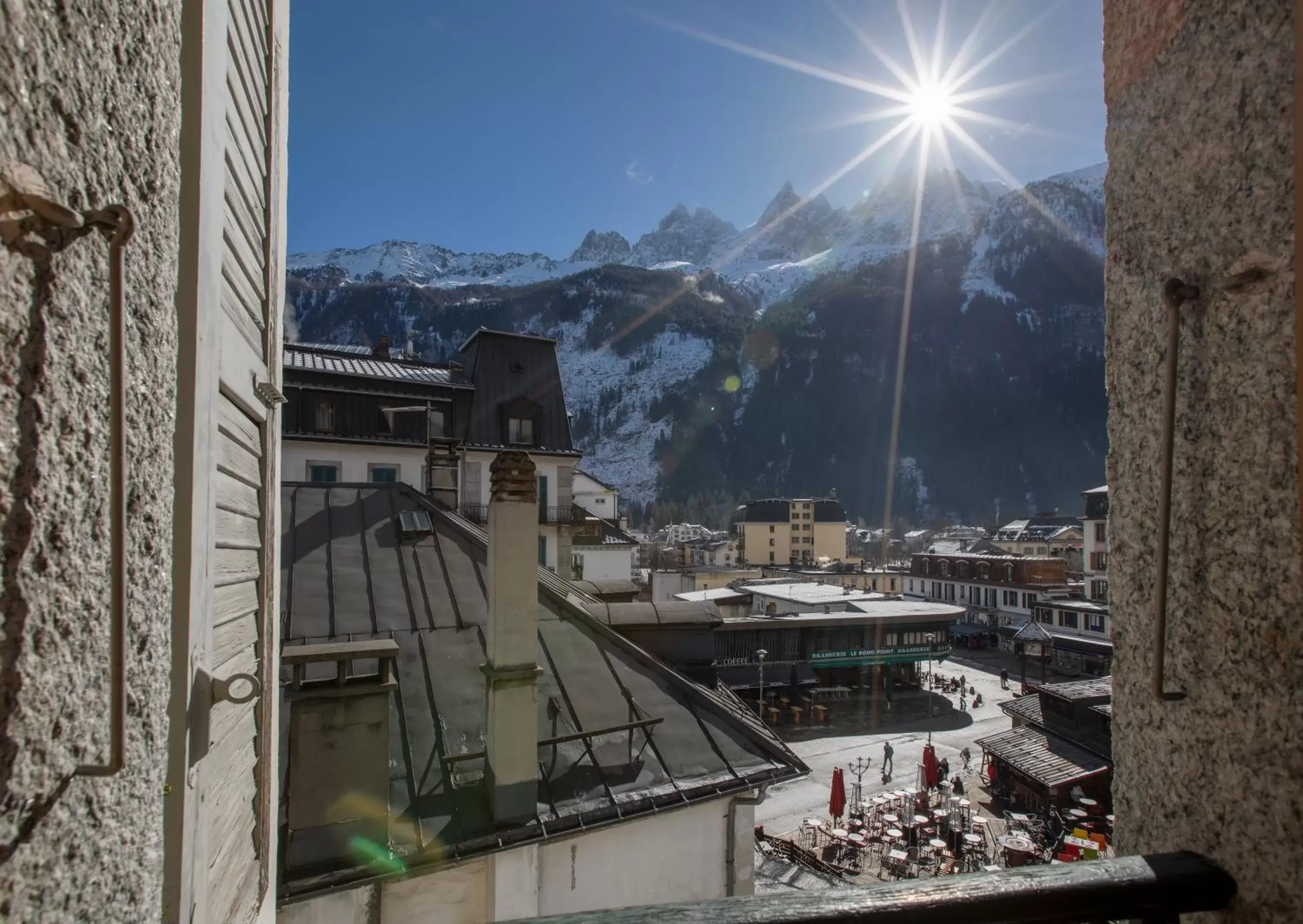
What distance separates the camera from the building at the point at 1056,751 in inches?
736

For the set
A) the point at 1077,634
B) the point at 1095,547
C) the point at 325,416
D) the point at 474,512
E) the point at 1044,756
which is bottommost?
the point at 1077,634

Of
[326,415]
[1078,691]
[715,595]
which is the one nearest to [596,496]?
[715,595]

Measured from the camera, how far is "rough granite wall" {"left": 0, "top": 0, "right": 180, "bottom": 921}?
89 cm

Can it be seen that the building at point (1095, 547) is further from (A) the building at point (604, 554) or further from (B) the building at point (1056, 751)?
(A) the building at point (604, 554)

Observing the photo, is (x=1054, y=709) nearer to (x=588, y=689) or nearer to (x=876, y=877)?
(x=876, y=877)

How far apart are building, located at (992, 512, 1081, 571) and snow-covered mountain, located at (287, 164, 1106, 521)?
69.0m

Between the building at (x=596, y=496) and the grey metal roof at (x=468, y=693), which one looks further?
the building at (x=596, y=496)

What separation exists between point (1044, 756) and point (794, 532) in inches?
2169

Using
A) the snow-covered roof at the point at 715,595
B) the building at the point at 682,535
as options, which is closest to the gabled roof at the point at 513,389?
the snow-covered roof at the point at 715,595

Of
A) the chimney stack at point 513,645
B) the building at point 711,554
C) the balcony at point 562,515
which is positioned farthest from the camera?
the building at point 711,554

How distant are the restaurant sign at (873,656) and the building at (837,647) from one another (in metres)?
0.03

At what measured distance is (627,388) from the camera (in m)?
182

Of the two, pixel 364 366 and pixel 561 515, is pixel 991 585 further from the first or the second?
pixel 364 366

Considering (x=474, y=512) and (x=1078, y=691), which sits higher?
(x=474, y=512)
